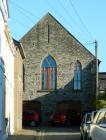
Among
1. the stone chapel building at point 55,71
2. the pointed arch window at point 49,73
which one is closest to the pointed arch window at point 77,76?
the stone chapel building at point 55,71

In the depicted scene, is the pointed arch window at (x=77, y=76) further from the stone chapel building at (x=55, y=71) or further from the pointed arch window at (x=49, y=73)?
the pointed arch window at (x=49, y=73)

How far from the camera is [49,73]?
62.7 m

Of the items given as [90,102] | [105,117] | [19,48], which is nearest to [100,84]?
[90,102]

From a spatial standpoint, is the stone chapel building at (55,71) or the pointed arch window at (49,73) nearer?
the stone chapel building at (55,71)

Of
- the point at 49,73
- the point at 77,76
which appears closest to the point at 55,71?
the point at 49,73

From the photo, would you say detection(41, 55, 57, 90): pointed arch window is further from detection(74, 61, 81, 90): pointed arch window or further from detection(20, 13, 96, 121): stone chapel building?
detection(74, 61, 81, 90): pointed arch window

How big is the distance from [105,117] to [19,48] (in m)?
26.9

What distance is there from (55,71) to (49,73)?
700 mm

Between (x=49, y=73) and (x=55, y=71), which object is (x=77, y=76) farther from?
(x=49, y=73)

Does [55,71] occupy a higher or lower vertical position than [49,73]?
higher

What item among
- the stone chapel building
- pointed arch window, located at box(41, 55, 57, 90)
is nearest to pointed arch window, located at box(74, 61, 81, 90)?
the stone chapel building

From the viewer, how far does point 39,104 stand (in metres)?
62.8

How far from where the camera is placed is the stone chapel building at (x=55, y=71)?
62.3 m

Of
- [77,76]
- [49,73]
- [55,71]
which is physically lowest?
[77,76]
